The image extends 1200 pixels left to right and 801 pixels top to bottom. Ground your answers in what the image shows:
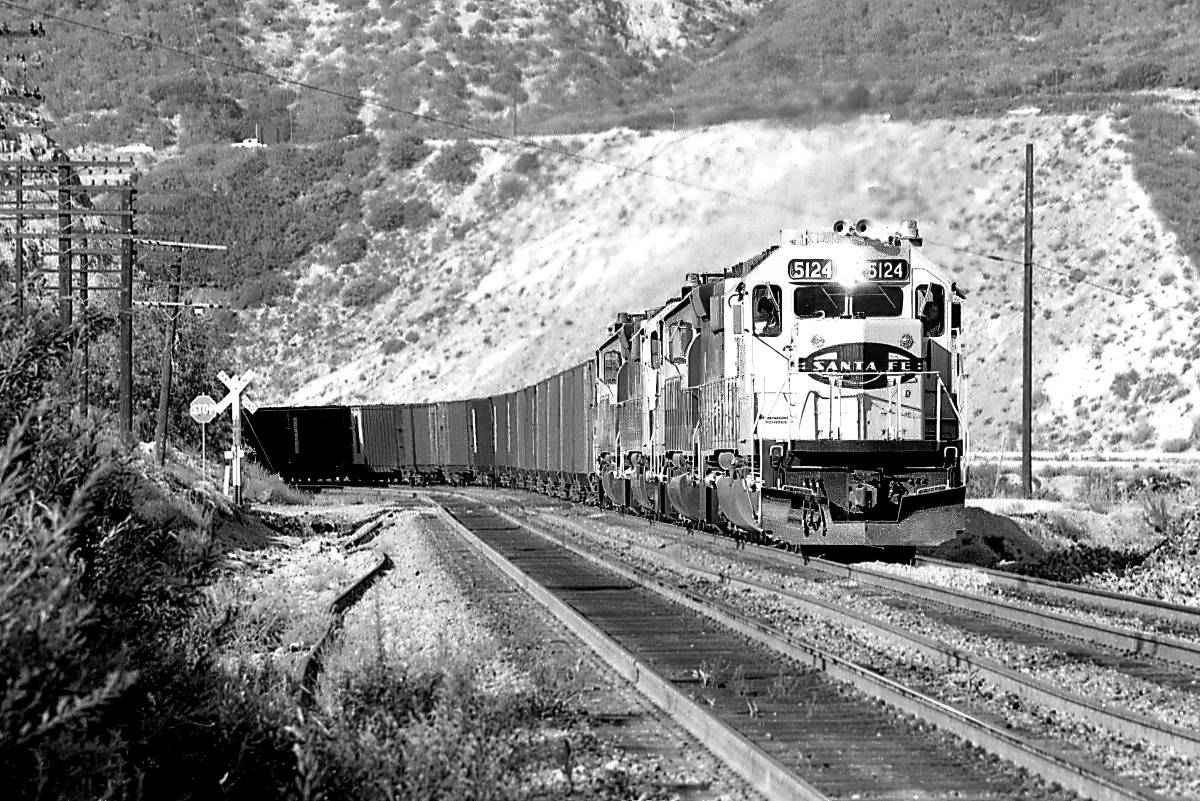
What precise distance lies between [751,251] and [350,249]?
85.1ft

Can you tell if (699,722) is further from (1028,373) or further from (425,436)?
(425,436)

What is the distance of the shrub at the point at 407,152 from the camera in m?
94.2

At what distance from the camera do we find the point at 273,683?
959 centimetres

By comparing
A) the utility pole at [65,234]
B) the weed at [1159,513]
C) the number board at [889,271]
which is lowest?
the weed at [1159,513]

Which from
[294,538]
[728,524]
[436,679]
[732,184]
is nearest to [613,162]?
[732,184]

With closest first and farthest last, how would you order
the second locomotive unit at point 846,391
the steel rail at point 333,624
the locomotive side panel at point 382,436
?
the steel rail at point 333,624 < the second locomotive unit at point 846,391 < the locomotive side panel at point 382,436

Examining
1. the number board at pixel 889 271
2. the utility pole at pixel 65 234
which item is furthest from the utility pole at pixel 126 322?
the number board at pixel 889 271

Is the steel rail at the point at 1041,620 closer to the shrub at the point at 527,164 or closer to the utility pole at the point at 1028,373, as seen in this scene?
the utility pole at the point at 1028,373

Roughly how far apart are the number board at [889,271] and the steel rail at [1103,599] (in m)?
3.64

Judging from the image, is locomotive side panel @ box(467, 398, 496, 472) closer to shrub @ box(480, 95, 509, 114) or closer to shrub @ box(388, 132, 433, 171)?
shrub @ box(388, 132, 433, 171)

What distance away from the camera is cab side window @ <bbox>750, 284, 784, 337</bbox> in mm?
18312

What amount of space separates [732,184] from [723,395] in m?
59.5


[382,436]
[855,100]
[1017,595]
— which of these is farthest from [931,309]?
[382,436]

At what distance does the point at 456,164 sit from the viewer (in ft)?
300
